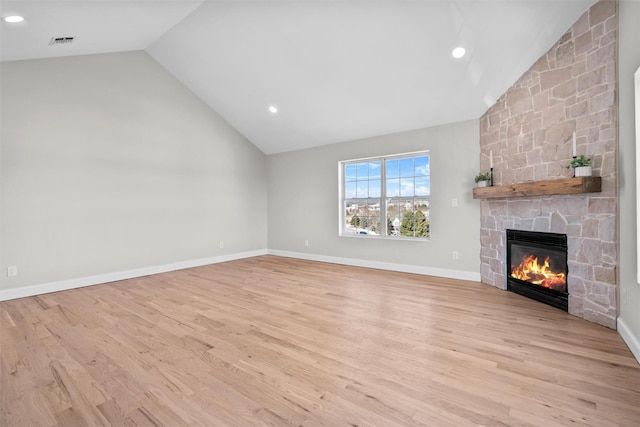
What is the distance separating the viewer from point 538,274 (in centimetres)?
373

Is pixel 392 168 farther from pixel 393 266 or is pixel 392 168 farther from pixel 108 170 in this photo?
pixel 108 170

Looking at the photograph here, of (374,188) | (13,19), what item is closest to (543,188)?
(374,188)

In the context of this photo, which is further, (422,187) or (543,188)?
(422,187)

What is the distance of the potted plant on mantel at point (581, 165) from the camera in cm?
297

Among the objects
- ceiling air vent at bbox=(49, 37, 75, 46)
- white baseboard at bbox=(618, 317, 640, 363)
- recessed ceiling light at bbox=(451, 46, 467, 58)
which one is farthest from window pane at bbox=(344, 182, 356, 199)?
ceiling air vent at bbox=(49, 37, 75, 46)

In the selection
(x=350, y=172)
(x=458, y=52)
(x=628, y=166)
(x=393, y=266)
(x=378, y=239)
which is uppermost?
(x=458, y=52)

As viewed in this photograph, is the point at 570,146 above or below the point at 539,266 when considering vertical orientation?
above

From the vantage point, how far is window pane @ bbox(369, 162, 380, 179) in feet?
19.2

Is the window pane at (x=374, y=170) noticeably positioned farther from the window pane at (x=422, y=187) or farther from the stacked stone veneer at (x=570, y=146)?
the stacked stone veneer at (x=570, y=146)

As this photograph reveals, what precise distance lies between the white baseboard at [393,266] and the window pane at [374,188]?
124cm

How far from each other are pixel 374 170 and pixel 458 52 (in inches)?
98.6

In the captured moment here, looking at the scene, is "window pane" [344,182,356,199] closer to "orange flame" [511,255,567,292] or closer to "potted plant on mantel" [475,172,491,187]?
"potted plant on mantel" [475,172,491,187]

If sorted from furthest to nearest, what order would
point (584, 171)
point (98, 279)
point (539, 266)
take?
point (98, 279), point (539, 266), point (584, 171)

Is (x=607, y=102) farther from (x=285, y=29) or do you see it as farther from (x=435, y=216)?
(x=285, y=29)
